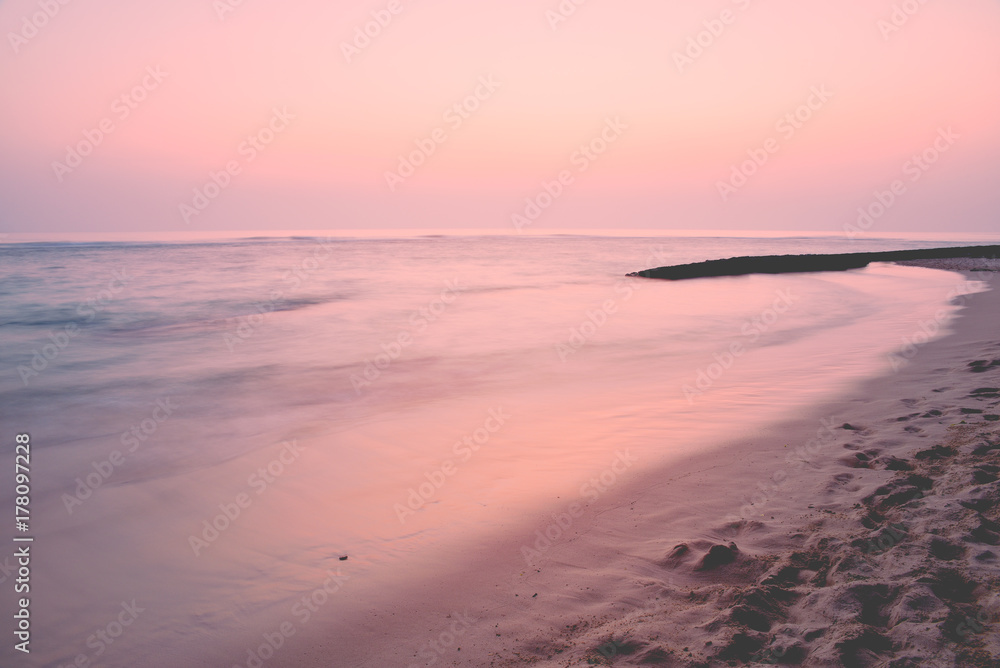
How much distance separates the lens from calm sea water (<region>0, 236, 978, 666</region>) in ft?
11.4

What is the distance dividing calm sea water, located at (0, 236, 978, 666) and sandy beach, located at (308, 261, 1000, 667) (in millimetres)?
338

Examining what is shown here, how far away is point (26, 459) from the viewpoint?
19.3ft

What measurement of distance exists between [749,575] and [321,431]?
4.92 metres

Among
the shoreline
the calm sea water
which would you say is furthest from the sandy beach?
the shoreline

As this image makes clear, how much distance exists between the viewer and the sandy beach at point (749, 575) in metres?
2.46

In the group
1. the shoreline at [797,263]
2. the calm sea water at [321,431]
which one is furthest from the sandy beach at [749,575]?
the shoreline at [797,263]

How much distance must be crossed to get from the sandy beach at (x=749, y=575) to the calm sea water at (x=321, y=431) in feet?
1.11

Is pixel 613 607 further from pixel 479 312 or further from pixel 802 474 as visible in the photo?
pixel 479 312

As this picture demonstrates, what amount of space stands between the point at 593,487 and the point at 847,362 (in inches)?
253

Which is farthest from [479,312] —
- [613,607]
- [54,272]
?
[54,272]

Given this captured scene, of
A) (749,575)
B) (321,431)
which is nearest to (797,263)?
(321,431)

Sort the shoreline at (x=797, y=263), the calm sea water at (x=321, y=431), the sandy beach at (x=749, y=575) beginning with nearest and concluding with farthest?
1. the sandy beach at (x=749, y=575)
2. the calm sea water at (x=321, y=431)
3. the shoreline at (x=797, y=263)

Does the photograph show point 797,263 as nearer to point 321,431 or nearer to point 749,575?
point 321,431

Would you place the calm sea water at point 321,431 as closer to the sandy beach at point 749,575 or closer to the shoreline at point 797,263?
the sandy beach at point 749,575
